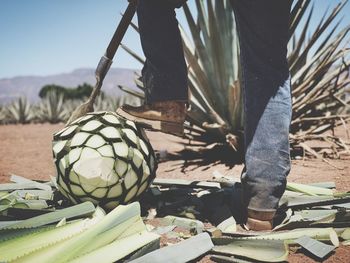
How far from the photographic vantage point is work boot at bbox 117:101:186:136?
5.49 feet

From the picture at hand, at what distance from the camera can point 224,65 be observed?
3238 millimetres

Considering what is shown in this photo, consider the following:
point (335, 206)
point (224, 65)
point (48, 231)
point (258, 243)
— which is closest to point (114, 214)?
point (48, 231)

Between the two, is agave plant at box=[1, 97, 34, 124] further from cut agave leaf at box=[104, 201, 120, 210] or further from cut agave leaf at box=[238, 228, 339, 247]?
cut agave leaf at box=[238, 228, 339, 247]

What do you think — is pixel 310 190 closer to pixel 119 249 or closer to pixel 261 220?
pixel 261 220

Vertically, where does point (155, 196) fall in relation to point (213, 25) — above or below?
below

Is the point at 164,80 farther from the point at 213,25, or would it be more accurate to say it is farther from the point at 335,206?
the point at 213,25

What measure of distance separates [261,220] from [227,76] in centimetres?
203

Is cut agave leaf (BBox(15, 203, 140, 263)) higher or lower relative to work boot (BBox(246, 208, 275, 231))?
higher

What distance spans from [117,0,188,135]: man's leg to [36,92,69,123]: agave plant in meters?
9.15

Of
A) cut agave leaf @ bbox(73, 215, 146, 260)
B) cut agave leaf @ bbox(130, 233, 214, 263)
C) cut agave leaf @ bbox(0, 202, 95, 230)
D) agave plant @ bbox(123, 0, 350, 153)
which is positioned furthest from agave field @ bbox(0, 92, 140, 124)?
cut agave leaf @ bbox(130, 233, 214, 263)

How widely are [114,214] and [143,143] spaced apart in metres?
0.43

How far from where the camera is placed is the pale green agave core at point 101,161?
1.43 m

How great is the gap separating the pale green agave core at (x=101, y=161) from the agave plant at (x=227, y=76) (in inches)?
57.9

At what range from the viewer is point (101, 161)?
4.69 feet
